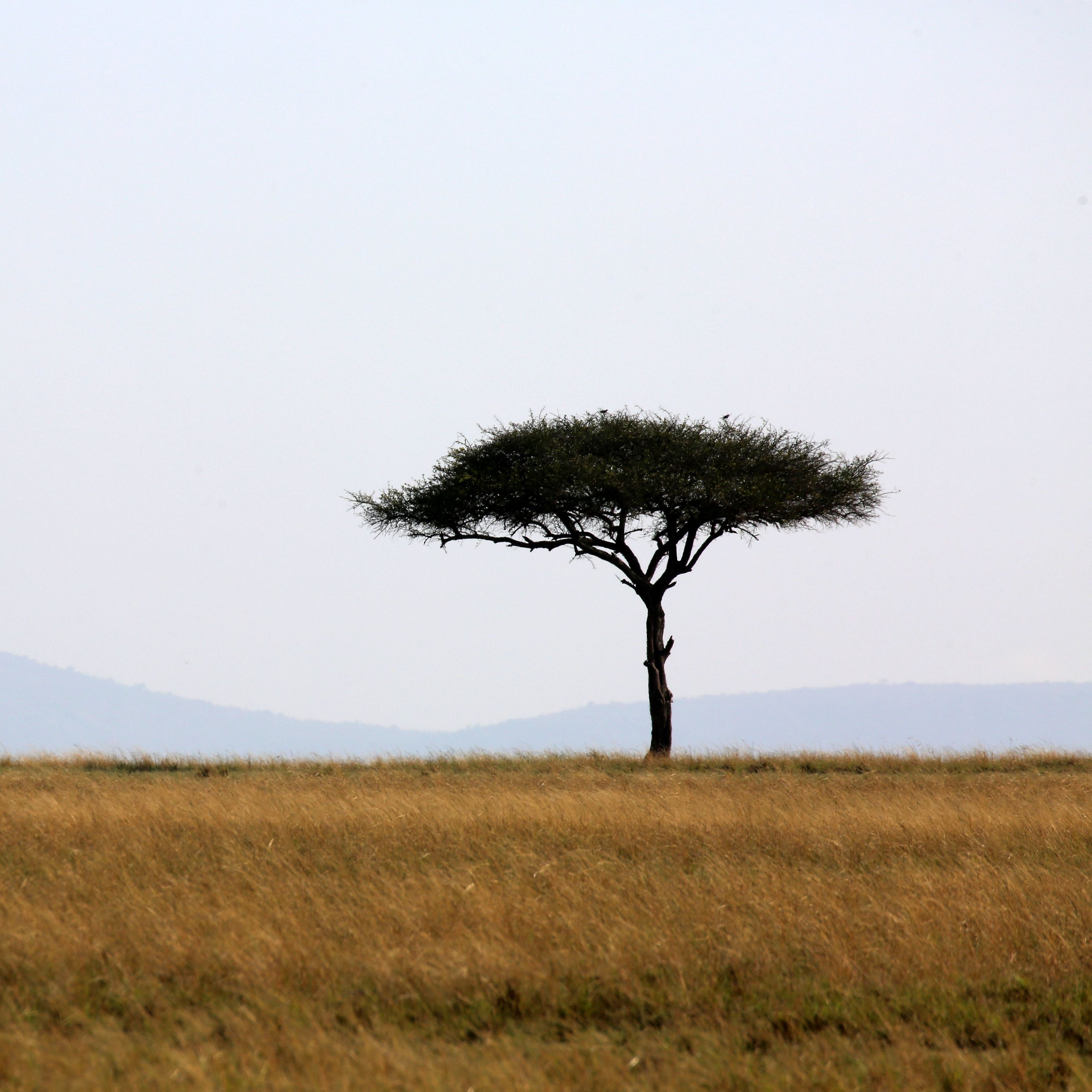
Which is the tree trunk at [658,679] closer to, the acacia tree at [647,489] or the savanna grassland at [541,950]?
the acacia tree at [647,489]

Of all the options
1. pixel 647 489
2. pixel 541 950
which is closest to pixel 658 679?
pixel 647 489

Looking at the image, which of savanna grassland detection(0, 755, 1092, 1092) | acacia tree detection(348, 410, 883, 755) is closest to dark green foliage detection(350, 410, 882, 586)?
acacia tree detection(348, 410, 883, 755)

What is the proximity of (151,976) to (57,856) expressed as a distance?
4.83 m

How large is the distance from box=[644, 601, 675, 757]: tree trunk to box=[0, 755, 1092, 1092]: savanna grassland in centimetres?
1470

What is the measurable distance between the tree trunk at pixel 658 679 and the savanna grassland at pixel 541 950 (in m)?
14.7

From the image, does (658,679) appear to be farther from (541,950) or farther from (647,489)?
(541,950)

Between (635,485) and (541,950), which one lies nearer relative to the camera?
(541,950)

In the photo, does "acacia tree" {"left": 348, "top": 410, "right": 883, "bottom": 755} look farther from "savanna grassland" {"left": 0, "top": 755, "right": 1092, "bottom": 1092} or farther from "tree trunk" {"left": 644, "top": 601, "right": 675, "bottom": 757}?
"savanna grassland" {"left": 0, "top": 755, "right": 1092, "bottom": 1092}

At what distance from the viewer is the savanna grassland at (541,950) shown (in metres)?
5.87

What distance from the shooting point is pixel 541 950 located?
7.70 meters

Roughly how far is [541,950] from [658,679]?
21.9 metres

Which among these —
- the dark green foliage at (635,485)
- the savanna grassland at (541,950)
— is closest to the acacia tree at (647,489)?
the dark green foliage at (635,485)

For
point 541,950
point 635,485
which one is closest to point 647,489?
point 635,485

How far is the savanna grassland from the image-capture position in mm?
5867
